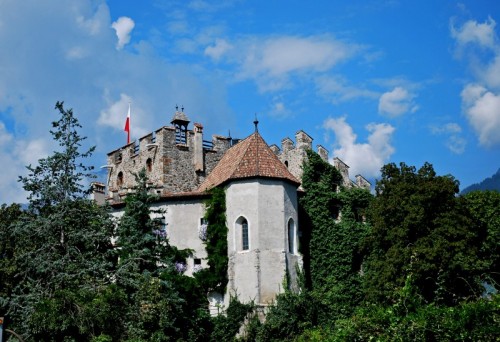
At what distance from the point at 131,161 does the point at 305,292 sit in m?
17.9

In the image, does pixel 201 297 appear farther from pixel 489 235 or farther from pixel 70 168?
pixel 489 235

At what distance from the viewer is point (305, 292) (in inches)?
1470

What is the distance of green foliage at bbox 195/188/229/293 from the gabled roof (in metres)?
1.20

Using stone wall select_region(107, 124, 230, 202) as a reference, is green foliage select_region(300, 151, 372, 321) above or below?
below

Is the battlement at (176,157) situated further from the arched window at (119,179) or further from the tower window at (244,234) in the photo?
the tower window at (244,234)

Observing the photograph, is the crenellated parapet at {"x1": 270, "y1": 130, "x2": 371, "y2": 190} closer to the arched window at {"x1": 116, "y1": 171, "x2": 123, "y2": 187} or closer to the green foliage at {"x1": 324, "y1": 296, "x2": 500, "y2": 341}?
the arched window at {"x1": 116, "y1": 171, "x2": 123, "y2": 187}

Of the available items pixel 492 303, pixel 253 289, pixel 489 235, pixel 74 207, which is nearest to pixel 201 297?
pixel 253 289

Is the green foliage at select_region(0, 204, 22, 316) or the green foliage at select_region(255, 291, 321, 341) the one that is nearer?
the green foliage at select_region(255, 291, 321, 341)

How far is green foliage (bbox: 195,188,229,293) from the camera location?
128ft

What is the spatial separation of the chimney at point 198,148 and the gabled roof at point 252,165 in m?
2.78

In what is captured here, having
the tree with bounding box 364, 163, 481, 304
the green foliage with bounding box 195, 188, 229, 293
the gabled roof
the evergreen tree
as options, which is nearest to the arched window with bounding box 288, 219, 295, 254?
the gabled roof

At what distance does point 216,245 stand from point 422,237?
11.4 metres

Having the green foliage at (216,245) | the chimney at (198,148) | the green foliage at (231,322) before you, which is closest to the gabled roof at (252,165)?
the green foliage at (216,245)

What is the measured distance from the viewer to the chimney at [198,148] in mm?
46284
